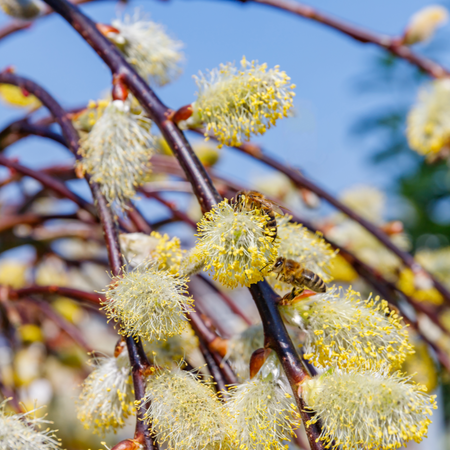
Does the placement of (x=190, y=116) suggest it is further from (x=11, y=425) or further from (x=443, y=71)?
(x=443, y=71)

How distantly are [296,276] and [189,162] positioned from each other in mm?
283

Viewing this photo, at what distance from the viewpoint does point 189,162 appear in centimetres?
83

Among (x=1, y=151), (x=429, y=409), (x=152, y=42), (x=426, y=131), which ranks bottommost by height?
(x=429, y=409)

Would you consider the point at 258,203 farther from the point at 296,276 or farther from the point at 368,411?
the point at 368,411

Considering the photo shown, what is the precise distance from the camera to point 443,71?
73.2 inches

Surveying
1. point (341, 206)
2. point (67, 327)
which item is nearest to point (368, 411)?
point (341, 206)

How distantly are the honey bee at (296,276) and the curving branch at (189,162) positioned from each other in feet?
0.18

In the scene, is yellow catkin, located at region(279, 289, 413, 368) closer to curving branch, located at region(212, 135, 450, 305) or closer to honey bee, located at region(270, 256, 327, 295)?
honey bee, located at region(270, 256, 327, 295)

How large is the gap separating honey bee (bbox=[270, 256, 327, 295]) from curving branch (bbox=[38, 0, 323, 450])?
5 centimetres

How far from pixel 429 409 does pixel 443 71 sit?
1595mm

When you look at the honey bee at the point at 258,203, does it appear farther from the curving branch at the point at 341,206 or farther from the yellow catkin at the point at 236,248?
the curving branch at the point at 341,206

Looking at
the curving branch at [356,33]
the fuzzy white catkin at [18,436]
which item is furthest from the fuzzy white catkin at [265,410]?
the curving branch at [356,33]

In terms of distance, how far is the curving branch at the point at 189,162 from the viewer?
72 centimetres

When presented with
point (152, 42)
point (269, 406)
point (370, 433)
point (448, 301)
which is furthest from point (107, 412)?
point (448, 301)
